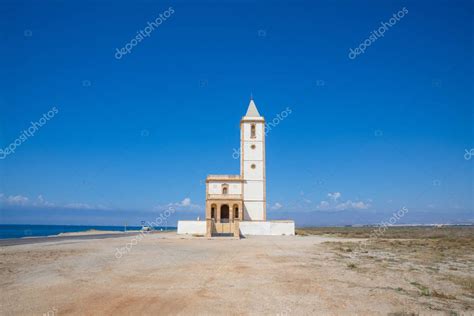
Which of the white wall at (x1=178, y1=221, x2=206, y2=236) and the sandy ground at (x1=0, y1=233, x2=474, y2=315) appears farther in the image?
the white wall at (x1=178, y1=221, x2=206, y2=236)

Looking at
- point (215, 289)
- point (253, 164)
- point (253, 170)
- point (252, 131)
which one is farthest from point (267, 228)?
point (215, 289)

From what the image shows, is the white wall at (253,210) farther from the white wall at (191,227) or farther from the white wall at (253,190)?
the white wall at (191,227)

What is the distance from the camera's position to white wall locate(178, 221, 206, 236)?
131ft

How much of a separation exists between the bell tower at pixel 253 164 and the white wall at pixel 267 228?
3078 millimetres

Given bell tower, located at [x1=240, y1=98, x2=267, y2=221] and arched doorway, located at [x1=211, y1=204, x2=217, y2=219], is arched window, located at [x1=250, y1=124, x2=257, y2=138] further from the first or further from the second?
arched doorway, located at [x1=211, y1=204, x2=217, y2=219]

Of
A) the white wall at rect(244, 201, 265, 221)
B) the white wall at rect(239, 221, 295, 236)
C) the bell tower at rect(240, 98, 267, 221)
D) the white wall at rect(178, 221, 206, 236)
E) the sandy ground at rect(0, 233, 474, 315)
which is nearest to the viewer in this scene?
the sandy ground at rect(0, 233, 474, 315)

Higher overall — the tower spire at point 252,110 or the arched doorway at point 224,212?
the tower spire at point 252,110

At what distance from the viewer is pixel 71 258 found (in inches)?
680

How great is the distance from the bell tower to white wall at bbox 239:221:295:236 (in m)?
3.08

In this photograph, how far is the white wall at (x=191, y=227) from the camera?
39812 mm

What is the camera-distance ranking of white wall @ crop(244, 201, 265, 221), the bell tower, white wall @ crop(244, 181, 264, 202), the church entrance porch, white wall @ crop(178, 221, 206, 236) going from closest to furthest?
the church entrance porch
white wall @ crop(178, 221, 206, 236)
white wall @ crop(244, 201, 265, 221)
the bell tower
white wall @ crop(244, 181, 264, 202)

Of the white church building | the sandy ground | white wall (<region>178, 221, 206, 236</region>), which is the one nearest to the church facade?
the white church building

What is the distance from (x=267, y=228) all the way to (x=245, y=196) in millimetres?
5356

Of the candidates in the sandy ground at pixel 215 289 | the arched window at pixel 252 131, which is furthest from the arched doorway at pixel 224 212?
the sandy ground at pixel 215 289
